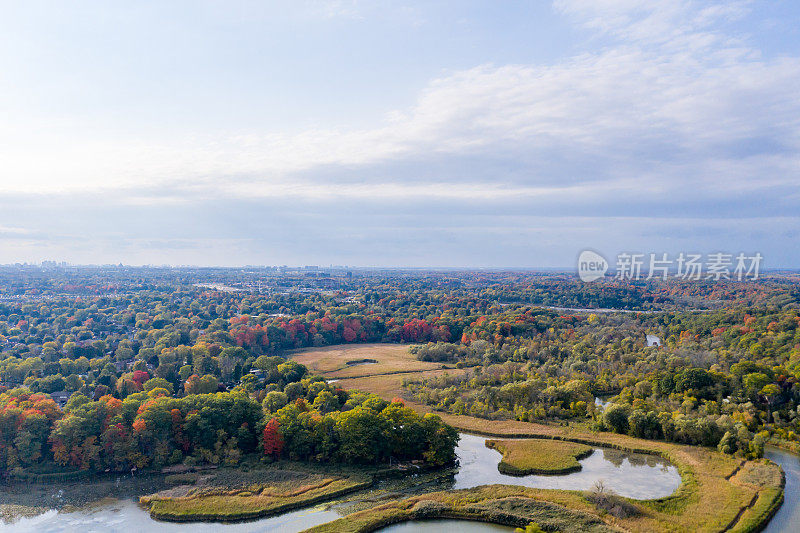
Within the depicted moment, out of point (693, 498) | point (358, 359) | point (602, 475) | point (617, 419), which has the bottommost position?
point (358, 359)

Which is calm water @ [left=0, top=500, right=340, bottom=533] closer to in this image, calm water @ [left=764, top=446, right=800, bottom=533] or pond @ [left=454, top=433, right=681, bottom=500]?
pond @ [left=454, top=433, right=681, bottom=500]

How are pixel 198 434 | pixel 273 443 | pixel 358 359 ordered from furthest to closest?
pixel 358 359, pixel 198 434, pixel 273 443

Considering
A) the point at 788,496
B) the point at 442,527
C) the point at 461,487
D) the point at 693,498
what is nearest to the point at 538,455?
the point at 461,487


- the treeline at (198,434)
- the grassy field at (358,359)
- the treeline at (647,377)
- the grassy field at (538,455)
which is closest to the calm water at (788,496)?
the treeline at (647,377)

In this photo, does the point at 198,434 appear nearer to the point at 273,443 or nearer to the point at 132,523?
the point at 273,443

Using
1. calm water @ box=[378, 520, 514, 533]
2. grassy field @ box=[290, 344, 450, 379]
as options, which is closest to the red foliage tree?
calm water @ box=[378, 520, 514, 533]

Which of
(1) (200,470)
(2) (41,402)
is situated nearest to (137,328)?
(2) (41,402)
